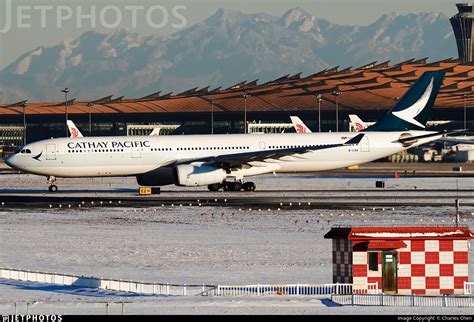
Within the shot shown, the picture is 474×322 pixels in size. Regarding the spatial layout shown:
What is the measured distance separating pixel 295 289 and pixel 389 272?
265 cm

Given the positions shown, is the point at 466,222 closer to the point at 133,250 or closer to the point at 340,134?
the point at 133,250

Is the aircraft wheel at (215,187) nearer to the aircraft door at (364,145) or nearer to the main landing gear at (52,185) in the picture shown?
the aircraft door at (364,145)

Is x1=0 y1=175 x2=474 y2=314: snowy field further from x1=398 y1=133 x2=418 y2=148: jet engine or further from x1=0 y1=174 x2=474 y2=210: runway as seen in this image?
x1=398 y1=133 x2=418 y2=148: jet engine

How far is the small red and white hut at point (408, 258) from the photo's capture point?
26.1 metres

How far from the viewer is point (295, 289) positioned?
1082 inches

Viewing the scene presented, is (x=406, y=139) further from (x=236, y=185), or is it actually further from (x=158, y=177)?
(x=158, y=177)

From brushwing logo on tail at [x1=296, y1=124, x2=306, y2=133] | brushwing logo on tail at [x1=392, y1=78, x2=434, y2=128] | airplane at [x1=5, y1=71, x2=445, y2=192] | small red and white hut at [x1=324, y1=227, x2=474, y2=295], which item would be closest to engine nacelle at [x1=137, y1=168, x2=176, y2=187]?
airplane at [x1=5, y1=71, x2=445, y2=192]

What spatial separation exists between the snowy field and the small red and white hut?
1.58 meters

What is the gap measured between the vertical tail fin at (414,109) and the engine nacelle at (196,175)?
50.2 feet

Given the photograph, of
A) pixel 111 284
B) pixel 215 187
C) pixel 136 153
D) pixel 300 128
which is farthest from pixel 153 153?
pixel 300 128

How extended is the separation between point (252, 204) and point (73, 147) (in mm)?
16518

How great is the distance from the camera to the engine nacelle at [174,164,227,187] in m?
65.7

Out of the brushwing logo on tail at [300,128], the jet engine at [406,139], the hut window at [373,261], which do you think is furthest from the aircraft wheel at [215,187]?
Result: the brushwing logo on tail at [300,128]

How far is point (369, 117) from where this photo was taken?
609ft
